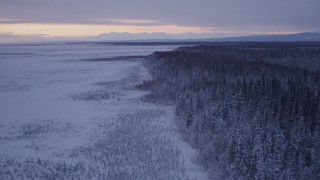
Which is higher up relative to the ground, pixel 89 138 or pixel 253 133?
pixel 253 133

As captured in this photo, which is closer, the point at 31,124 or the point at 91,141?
the point at 91,141

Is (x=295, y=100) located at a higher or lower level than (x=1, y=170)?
higher

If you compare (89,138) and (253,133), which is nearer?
(253,133)

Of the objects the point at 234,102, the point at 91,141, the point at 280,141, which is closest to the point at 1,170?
the point at 91,141

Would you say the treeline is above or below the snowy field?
above

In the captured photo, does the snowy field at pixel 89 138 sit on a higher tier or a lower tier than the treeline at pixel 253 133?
lower

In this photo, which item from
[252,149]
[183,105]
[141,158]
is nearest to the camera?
[252,149]

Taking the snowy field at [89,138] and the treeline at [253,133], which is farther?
the snowy field at [89,138]

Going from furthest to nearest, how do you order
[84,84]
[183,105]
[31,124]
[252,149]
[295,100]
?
[84,84] < [183,105] < [31,124] < [295,100] < [252,149]

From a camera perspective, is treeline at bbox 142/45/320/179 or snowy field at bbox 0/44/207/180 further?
snowy field at bbox 0/44/207/180

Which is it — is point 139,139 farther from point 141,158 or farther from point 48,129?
point 48,129
